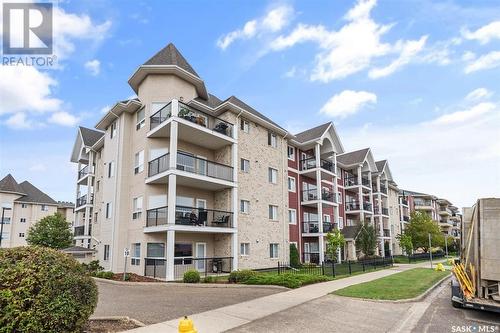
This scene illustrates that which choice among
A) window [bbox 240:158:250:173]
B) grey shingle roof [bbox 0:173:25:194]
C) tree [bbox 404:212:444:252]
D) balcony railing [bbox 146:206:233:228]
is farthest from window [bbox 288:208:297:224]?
grey shingle roof [bbox 0:173:25:194]

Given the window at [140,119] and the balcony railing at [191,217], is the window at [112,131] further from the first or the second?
the balcony railing at [191,217]

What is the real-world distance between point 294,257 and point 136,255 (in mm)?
13223

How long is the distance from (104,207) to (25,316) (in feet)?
68.2

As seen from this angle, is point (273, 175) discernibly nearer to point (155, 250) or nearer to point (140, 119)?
point (140, 119)

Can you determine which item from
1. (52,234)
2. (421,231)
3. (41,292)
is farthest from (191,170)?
(421,231)

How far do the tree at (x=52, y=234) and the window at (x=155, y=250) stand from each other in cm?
1965

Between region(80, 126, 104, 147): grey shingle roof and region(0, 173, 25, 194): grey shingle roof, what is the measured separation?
26.4 m

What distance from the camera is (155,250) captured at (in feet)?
67.6

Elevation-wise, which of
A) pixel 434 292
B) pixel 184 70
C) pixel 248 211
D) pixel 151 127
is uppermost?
pixel 184 70

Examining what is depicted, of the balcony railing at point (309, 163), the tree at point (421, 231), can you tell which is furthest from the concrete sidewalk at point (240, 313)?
the tree at point (421, 231)

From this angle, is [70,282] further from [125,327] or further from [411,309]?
[411,309]

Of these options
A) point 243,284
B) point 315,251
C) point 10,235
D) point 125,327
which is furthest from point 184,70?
point 10,235

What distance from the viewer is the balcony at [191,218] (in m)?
20.2

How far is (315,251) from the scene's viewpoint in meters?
32.7
